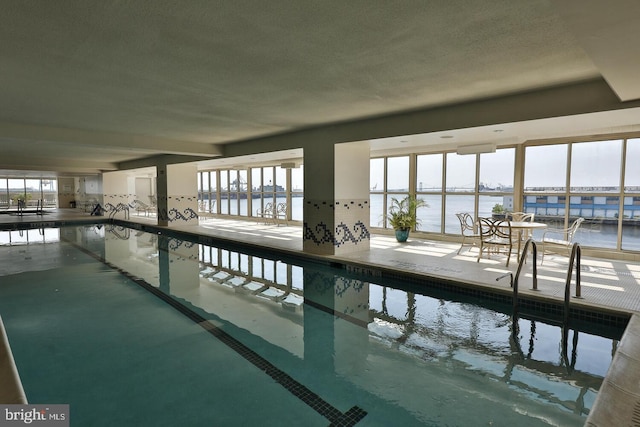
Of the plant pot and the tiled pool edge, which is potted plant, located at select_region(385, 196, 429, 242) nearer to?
the plant pot

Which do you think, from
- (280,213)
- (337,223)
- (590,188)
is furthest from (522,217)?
(280,213)

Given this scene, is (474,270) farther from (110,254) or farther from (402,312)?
(110,254)

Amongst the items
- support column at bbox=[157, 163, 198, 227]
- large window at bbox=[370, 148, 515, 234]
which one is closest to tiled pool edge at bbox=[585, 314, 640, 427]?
large window at bbox=[370, 148, 515, 234]

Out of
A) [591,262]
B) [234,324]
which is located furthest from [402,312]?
[591,262]

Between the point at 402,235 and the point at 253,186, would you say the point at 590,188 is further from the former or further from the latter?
the point at 253,186

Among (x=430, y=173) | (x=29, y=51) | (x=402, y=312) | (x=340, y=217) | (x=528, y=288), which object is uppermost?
(x=29, y=51)

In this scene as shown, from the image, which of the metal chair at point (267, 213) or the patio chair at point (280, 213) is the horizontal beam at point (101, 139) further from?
the metal chair at point (267, 213)

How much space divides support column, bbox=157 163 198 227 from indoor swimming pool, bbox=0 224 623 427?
547 centimetres

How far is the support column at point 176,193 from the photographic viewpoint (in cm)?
1023

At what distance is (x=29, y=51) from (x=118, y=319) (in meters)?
2.38

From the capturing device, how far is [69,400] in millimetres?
2070

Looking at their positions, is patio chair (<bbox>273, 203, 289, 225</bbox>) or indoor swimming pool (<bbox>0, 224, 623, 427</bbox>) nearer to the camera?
indoor swimming pool (<bbox>0, 224, 623, 427</bbox>)

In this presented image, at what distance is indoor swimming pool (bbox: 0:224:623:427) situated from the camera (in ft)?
6.54

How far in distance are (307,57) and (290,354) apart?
7.56 ft
